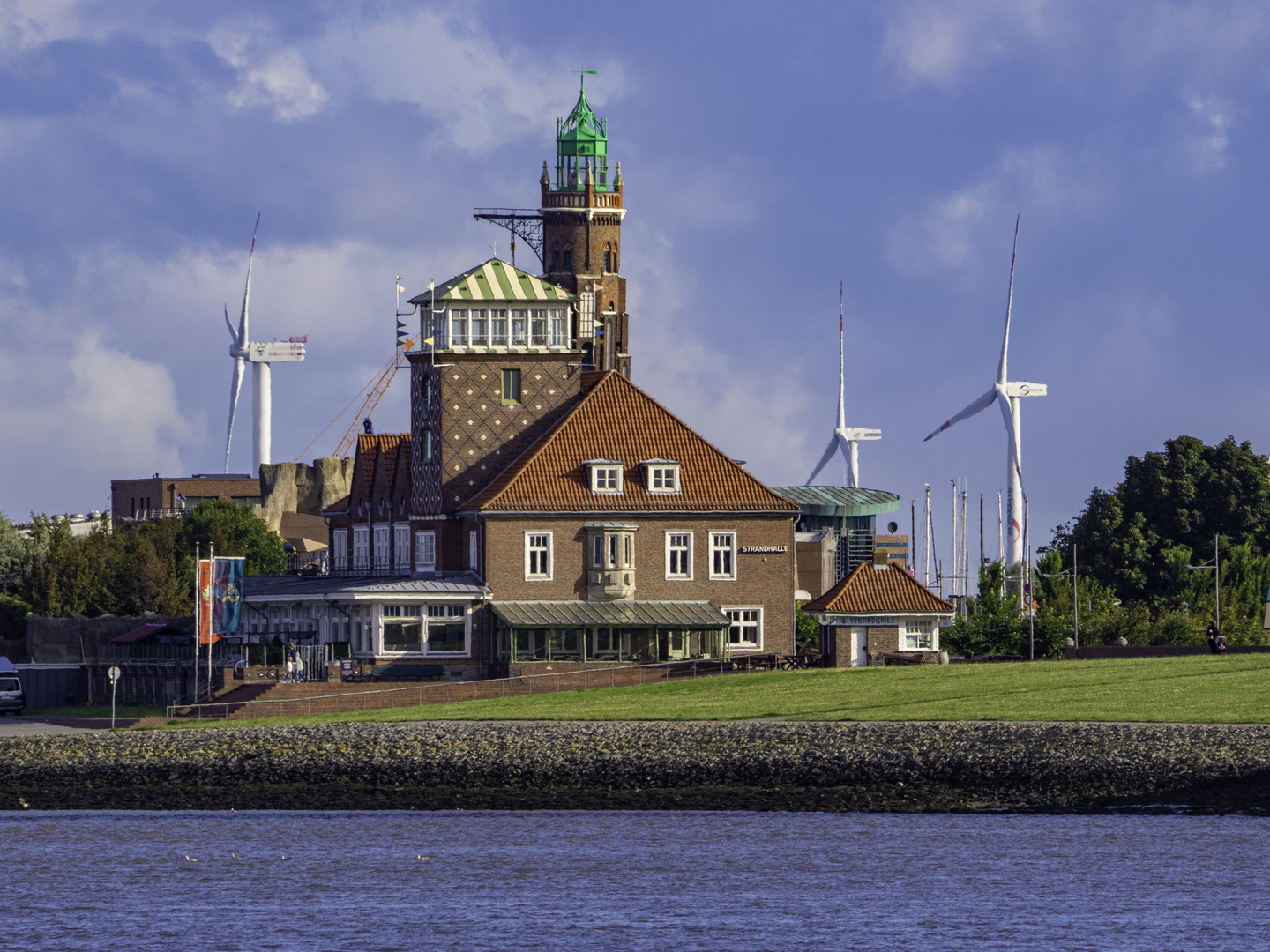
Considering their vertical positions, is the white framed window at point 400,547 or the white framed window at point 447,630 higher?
the white framed window at point 400,547

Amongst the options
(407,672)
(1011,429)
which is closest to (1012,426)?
(1011,429)

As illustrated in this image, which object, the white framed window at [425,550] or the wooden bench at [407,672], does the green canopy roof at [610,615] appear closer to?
the wooden bench at [407,672]

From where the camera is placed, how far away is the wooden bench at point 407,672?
78.8 metres

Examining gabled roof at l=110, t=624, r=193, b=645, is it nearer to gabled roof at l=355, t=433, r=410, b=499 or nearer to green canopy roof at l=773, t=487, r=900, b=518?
gabled roof at l=355, t=433, r=410, b=499

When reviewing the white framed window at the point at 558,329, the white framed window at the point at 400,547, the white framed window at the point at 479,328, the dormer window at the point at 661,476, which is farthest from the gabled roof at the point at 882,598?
the white framed window at the point at 400,547

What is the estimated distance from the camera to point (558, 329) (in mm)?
87688

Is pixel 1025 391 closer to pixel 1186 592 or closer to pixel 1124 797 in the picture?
pixel 1186 592

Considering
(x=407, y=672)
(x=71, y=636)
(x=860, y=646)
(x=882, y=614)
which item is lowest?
(x=407, y=672)

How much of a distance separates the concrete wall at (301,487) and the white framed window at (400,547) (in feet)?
286

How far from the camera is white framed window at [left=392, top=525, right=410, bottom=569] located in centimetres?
9050

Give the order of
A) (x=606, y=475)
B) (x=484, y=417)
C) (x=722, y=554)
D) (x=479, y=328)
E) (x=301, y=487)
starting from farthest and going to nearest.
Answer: (x=301, y=487) → (x=479, y=328) → (x=484, y=417) → (x=722, y=554) → (x=606, y=475)

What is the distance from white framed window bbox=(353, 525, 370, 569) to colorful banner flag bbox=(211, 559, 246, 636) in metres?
18.7

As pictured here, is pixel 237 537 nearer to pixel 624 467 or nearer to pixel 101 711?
pixel 101 711

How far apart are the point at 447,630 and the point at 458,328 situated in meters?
13.0
